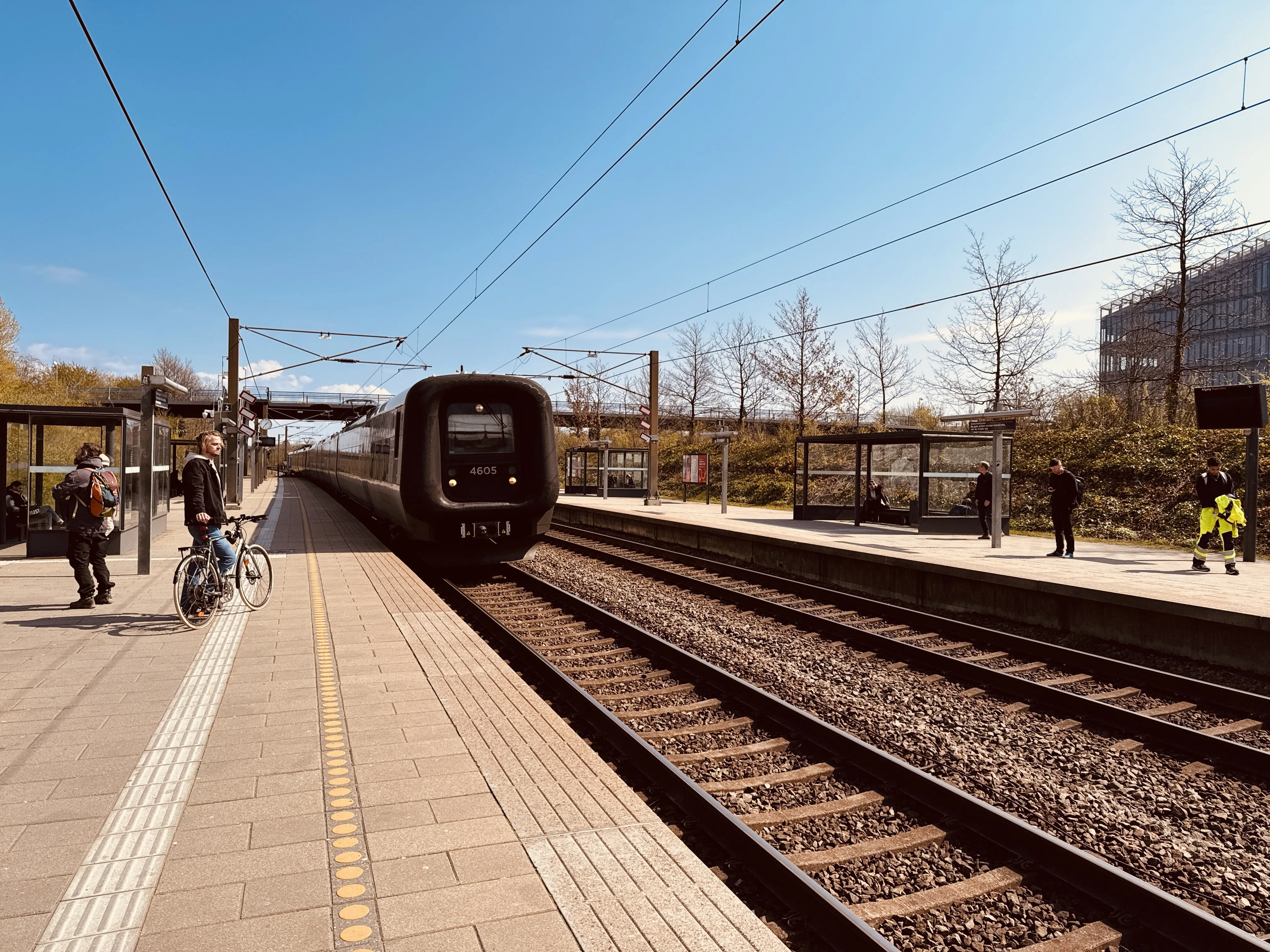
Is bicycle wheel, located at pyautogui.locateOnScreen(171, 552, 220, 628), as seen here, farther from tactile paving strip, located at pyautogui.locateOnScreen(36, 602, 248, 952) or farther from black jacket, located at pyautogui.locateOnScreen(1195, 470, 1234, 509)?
black jacket, located at pyautogui.locateOnScreen(1195, 470, 1234, 509)

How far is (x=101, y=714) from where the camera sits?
15.6 ft

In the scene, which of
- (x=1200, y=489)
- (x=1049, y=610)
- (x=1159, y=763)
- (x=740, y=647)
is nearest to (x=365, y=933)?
(x=1159, y=763)

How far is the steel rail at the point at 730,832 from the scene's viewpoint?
9.81ft


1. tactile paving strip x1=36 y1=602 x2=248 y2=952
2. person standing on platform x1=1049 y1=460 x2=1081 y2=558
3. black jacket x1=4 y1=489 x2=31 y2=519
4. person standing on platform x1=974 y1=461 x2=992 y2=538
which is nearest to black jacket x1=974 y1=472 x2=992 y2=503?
person standing on platform x1=974 y1=461 x2=992 y2=538

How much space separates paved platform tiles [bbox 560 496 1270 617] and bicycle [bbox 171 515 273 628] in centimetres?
849

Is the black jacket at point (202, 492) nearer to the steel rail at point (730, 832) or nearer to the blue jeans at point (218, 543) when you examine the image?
the blue jeans at point (218, 543)

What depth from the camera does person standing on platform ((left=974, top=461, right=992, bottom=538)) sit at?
1509cm

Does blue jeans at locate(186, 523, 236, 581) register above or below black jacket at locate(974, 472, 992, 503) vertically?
below

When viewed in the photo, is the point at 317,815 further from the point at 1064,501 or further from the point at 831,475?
the point at 831,475

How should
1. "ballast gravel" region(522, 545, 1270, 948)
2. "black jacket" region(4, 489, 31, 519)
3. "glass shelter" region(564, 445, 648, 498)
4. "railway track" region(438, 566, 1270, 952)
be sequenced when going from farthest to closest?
"glass shelter" region(564, 445, 648, 498)
"black jacket" region(4, 489, 31, 519)
"ballast gravel" region(522, 545, 1270, 948)
"railway track" region(438, 566, 1270, 952)

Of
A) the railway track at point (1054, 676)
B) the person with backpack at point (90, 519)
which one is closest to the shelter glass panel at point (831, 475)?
the railway track at point (1054, 676)

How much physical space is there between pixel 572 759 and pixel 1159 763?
373cm

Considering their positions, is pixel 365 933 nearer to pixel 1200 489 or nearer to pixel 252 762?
pixel 252 762

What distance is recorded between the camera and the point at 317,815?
3.47 m
